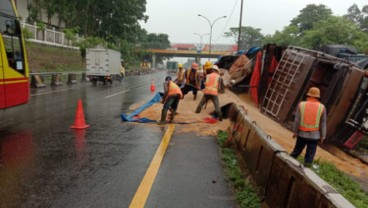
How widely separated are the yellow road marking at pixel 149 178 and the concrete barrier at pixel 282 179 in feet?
4.83

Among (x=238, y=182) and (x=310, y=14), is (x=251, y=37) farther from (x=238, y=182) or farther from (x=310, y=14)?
(x=238, y=182)

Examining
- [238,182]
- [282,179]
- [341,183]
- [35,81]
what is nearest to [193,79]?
[341,183]

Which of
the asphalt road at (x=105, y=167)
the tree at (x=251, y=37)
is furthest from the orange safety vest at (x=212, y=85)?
the tree at (x=251, y=37)

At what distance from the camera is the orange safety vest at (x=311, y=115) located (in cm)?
627

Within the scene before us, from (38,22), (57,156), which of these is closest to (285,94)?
(57,156)

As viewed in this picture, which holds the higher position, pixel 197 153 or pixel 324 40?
pixel 324 40

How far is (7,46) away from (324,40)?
138 feet

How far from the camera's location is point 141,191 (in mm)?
4953

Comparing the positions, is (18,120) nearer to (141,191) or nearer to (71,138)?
(71,138)

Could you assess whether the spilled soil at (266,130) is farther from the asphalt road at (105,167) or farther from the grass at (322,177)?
the grass at (322,177)

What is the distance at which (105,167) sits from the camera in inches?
239

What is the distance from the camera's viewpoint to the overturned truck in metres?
10.9

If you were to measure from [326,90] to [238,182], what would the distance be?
24.1ft

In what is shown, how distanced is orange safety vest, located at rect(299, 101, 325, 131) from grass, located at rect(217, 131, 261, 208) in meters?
1.38
